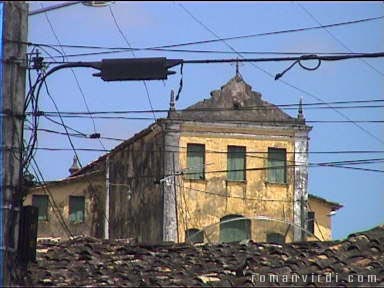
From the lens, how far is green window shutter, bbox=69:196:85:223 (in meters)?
44.3

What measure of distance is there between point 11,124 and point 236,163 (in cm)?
2902

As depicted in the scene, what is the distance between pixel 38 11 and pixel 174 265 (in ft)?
12.5

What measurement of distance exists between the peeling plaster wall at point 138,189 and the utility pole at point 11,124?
26.3 metres

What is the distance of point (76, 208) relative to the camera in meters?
44.5

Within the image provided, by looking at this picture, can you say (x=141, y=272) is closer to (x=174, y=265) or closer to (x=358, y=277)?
(x=174, y=265)

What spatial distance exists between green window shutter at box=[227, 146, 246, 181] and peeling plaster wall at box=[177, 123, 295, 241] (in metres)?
0.18

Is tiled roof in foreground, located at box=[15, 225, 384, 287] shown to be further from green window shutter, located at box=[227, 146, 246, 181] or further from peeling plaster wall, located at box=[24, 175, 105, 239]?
peeling plaster wall, located at box=[24, 175, 105, 239]

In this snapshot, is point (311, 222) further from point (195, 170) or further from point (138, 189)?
point (138, 189)

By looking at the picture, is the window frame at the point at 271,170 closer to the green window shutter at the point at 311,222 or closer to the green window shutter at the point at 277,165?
the green window shutter at the point at 277,165

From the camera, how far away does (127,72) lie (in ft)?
43.6

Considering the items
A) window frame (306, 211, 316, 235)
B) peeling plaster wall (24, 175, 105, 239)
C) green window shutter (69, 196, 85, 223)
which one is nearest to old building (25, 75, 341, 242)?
window frame (306, 211, 316, 235)

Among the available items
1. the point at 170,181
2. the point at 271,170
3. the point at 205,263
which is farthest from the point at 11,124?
the point at 271,170

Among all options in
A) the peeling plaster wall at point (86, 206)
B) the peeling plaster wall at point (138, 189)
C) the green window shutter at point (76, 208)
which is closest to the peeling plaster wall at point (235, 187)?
the peeling plaster wall at point (138, 189)

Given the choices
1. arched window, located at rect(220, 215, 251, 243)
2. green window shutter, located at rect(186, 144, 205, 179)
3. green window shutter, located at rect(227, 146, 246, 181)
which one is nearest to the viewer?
arched window, located at rect(220, 215, 251, 243)
